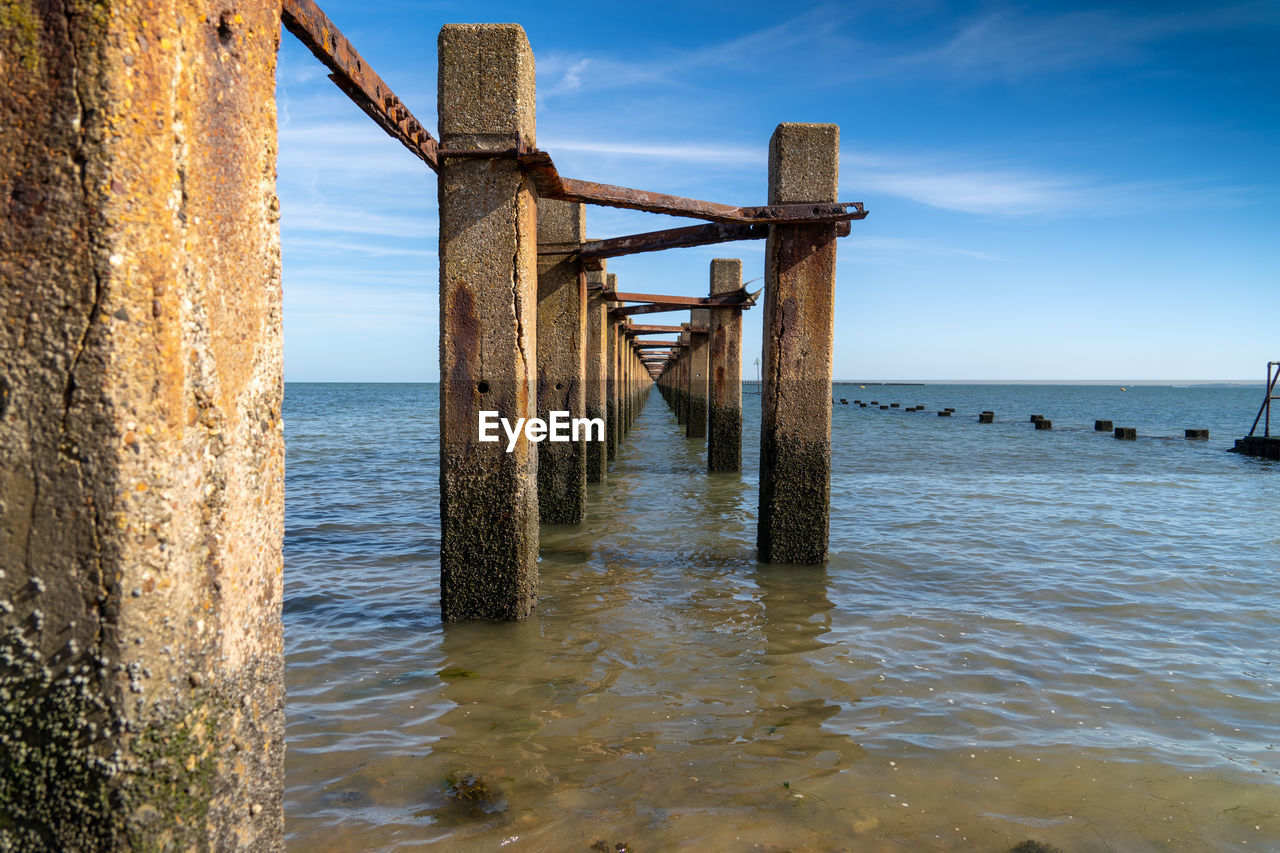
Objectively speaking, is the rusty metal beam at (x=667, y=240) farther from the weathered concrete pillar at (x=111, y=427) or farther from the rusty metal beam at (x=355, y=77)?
the weathered concrete pillar at (x=111, y=427)

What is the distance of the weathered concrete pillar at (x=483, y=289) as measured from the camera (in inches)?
172

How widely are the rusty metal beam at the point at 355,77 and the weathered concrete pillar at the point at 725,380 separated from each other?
29.9 ft

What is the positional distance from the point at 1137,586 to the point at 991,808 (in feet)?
15.3

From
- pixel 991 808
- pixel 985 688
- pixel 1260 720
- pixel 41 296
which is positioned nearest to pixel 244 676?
pixel 41 296

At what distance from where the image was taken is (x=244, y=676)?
174cm

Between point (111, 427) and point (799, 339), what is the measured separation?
5192mm

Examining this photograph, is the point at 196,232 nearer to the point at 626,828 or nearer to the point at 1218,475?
the point at 626,828

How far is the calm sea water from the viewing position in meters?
2.92

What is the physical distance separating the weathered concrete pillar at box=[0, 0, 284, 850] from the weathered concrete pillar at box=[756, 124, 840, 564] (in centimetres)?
472

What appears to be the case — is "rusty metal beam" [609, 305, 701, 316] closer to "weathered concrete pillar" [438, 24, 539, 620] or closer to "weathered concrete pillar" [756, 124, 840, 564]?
"weathered concrete pillar" [756, 124, 840, 564]

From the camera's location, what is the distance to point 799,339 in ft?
19.6

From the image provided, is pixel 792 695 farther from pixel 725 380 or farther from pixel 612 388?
pixel 612 388

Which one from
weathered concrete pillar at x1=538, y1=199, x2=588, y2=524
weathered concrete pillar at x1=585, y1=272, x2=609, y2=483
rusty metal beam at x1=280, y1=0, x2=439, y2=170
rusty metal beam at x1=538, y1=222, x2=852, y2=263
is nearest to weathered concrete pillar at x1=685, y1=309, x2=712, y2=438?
weathered concrete pillar at x1=585, y1=272, x2=609, y2=483

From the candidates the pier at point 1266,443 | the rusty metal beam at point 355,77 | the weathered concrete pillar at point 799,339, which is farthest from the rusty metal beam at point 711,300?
the pier at point 1266,443
